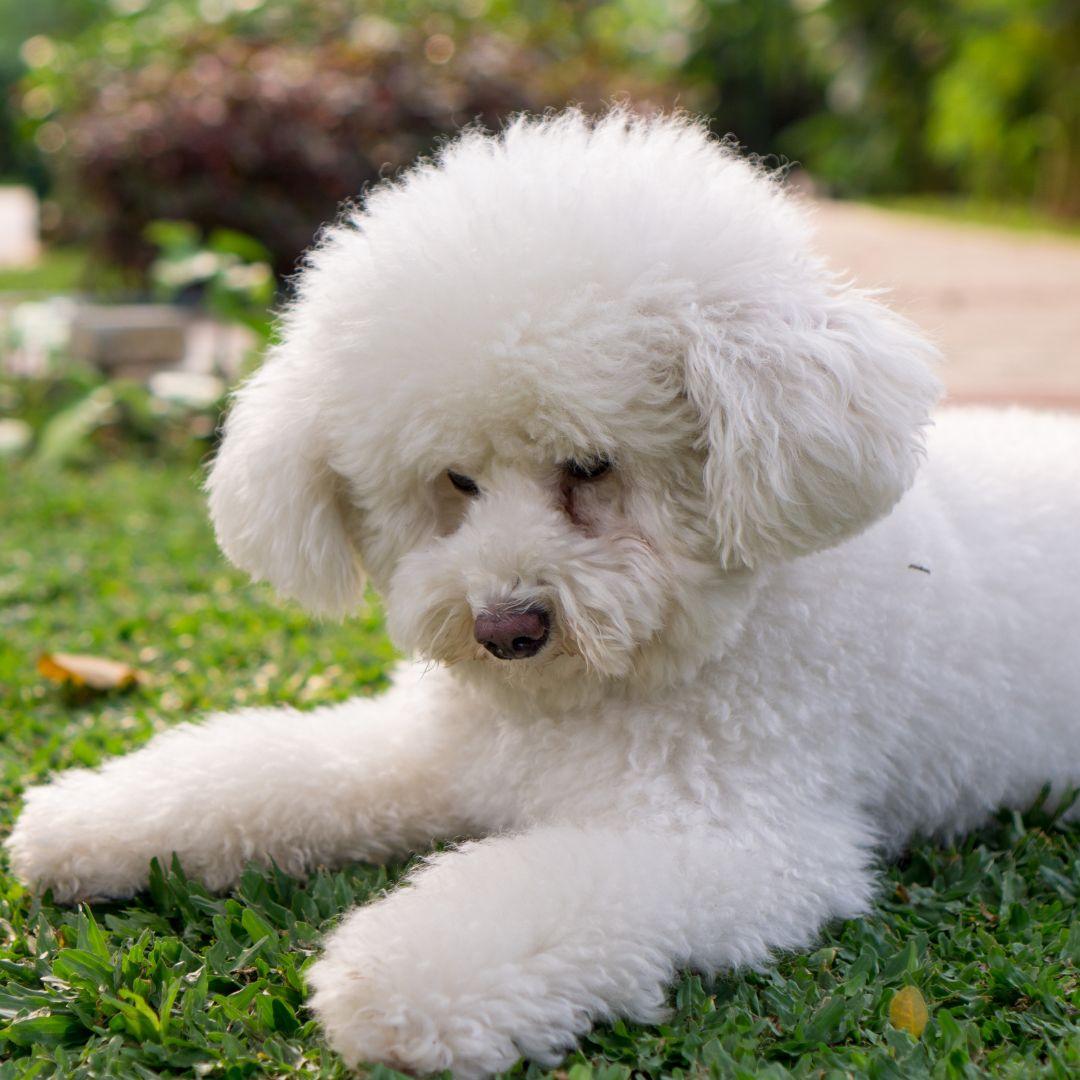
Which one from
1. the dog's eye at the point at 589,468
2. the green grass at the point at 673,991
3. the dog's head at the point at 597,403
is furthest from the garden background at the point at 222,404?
the dog's eye at the point at 589,468

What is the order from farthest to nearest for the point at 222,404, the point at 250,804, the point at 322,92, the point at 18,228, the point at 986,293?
the point at 18,228 < the point at 986,293 < the point at 322,92 < the point at 222,404 < the point at 250,804

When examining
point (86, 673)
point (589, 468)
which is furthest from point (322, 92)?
point (589, 468)

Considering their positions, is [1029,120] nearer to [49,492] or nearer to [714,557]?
[49,492]

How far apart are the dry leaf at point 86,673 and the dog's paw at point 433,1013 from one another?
195cm

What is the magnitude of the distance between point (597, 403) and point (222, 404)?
4633 mm

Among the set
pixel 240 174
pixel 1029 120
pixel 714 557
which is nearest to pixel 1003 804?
pixel 714 557

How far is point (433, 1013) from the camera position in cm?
193

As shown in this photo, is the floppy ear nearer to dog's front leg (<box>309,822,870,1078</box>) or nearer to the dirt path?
dog's front leg (<box>309,822,870,1078</box>)

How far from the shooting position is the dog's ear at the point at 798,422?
2168mm

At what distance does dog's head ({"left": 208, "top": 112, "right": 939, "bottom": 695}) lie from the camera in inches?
86.0

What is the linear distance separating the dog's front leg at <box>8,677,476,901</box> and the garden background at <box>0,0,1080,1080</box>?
6cm

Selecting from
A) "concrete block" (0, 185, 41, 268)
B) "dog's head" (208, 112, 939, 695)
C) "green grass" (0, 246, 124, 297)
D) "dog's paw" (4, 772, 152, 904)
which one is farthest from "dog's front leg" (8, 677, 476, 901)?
"concrete block" (0, 185, 41, 268)

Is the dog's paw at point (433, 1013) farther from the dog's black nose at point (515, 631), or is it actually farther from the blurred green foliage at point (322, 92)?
the blurred green foliage at point (322, 92)

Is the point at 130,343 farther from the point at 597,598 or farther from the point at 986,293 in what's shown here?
the point at 986,293
